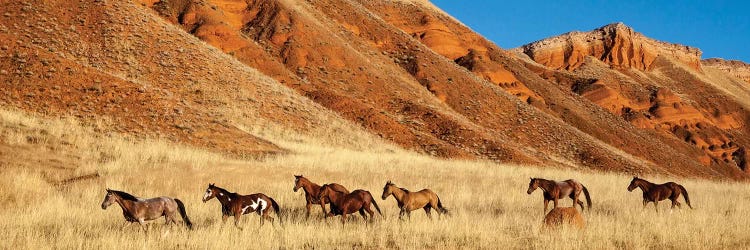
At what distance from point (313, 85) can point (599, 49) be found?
90.0 m

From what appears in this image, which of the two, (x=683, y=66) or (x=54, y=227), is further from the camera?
(x=683, y=66)

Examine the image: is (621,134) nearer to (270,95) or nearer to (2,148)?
(270,95)

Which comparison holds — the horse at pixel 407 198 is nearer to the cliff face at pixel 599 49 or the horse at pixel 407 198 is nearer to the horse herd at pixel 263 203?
the horse herd at pixel 263 203

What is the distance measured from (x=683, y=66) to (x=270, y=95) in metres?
→ 108

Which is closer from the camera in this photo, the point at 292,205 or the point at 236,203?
the point at 236,203

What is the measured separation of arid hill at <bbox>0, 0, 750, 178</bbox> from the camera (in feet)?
103

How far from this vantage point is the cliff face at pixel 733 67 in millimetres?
167625

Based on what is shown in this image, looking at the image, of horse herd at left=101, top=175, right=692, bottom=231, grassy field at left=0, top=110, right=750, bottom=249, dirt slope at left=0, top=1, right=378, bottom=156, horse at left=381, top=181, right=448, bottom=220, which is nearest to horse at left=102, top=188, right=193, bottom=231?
horse herd at left=101, top=175, right=692, bottom=231

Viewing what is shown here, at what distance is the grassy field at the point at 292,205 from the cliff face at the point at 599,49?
94570mm

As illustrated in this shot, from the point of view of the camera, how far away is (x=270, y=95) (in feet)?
139

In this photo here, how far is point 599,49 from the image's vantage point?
125000mm

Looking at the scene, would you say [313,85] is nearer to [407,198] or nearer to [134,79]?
[134,79]

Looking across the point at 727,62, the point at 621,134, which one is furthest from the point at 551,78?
the point at 727,62

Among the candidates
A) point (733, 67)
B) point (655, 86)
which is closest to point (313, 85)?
point (655, 86)
